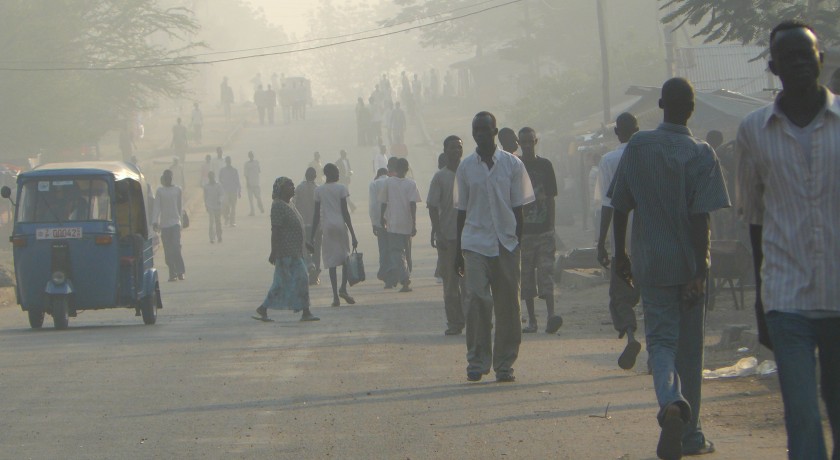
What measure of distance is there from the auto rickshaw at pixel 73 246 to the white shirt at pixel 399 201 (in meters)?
3.81

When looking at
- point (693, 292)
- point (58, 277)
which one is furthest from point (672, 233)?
point (58, 277)

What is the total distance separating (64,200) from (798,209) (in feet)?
39.6

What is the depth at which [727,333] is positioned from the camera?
1148cm

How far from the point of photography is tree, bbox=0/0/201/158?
144 feet

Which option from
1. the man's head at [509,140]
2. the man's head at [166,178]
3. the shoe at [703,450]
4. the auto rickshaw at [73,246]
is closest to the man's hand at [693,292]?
the shoe at [703,450]

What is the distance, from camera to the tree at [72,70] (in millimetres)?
43844

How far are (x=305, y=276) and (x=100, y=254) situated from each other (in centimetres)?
248

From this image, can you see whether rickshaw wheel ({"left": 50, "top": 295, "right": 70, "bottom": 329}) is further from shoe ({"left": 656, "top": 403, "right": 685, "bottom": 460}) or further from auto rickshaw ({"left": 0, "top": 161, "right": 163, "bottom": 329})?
shoe ({"left": 656, "top": 403, "right": 685, "bottom": 460})

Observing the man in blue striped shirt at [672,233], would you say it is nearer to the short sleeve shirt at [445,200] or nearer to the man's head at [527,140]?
the man's head at [527,140]

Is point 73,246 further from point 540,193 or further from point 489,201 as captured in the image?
point 489,201

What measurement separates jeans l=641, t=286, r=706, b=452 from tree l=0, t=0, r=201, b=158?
39.8 meters

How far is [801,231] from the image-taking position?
4.74m

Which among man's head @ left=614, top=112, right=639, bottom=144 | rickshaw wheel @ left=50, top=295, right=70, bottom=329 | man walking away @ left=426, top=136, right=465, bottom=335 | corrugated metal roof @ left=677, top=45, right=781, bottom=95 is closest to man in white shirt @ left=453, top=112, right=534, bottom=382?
man's head @ left=614, top=112, right=639, bottom=144

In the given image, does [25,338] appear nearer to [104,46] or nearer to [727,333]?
[727,333]
